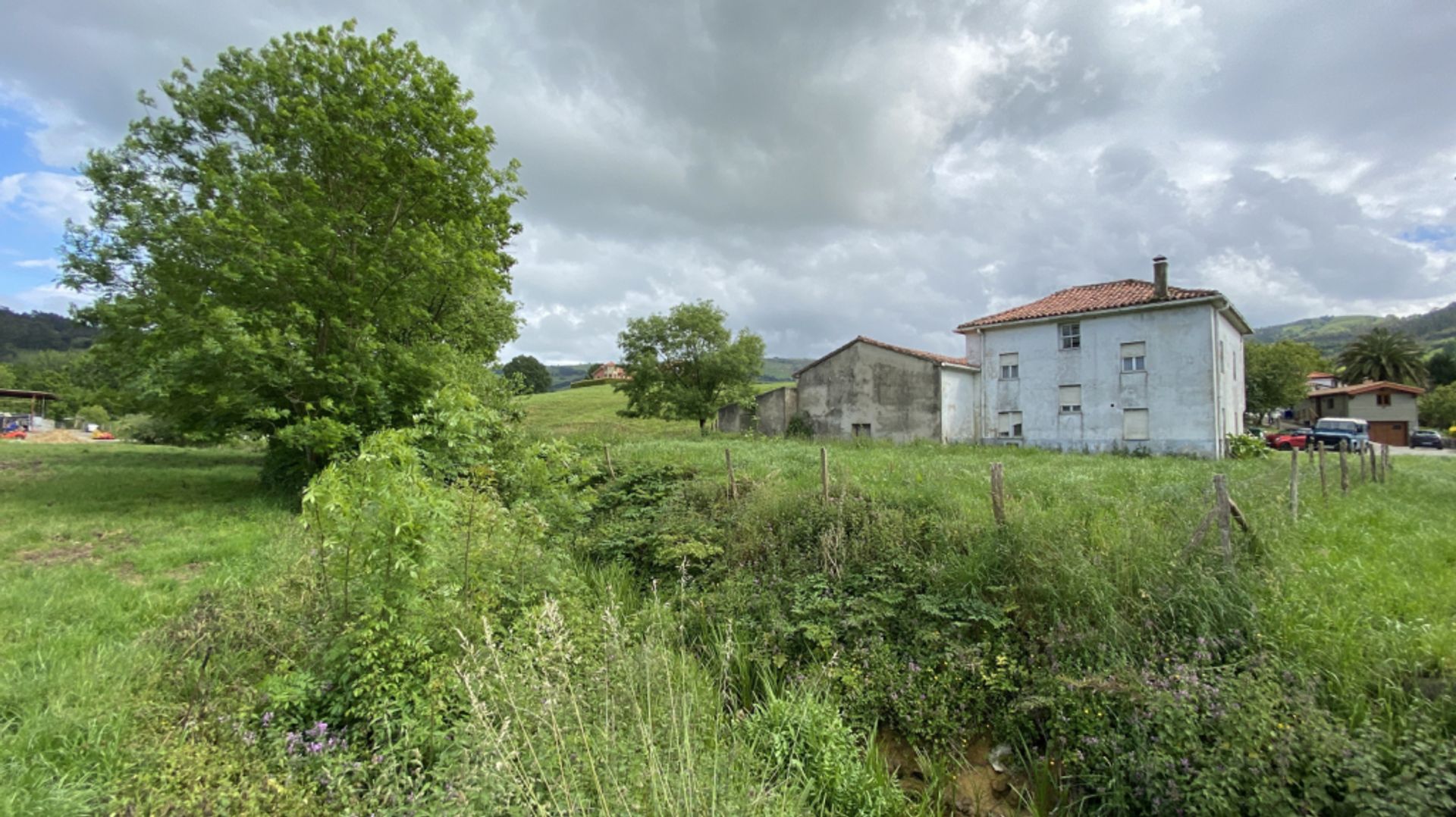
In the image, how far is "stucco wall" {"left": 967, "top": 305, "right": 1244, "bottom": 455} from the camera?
22141 mm

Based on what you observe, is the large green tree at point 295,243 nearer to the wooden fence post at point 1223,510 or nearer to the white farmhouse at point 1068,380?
the wooden fence post at point 1223,510

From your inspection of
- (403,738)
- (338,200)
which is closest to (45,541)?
(338,200)

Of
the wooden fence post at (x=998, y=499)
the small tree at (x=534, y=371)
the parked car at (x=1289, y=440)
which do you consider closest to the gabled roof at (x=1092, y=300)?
the parked car at (x=1289, y=440)

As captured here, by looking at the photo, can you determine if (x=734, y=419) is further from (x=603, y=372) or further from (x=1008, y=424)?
(x=603, y=372)

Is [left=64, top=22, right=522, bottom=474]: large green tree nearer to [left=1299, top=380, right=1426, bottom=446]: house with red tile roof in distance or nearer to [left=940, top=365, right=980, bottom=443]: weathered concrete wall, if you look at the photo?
[left=940, top=365, right=980, bottom=443]: weathered concrete wall

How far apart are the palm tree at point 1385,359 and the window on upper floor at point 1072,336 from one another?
5176cm

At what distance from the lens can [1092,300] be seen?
25.4 m

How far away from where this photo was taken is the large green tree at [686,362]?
36594 millimetres

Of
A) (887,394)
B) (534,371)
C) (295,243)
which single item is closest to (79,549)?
(295,243)

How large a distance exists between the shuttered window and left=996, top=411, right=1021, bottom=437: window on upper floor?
13.4ft

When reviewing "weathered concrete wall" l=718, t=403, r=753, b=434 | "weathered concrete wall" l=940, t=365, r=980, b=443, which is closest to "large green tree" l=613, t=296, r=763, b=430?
"weathered concrete wall" l=718, t=403, r=753, b=434

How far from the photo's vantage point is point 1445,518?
8250 millimetres

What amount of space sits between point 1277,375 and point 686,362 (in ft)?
163

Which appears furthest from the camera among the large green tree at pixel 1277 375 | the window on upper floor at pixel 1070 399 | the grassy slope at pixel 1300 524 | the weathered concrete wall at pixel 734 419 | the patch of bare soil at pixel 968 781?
the large green tree at pixel 1277 375
